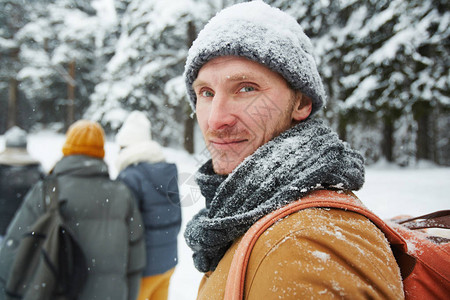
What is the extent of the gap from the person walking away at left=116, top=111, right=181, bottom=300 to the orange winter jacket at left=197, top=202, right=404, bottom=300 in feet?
7.81

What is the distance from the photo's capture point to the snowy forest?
2.62 meters

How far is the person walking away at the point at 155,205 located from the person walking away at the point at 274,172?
1.71m

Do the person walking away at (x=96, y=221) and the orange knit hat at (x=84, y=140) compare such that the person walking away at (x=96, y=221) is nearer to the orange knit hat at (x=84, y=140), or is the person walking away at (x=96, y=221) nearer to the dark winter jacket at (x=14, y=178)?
the orange knit hat at (x=84, y=140)

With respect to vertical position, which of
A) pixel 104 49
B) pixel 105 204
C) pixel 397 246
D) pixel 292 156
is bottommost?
pixel 105 204

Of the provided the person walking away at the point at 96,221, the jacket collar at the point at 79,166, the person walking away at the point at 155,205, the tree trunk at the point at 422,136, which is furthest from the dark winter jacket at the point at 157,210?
the tree trunk at the point at 422,136

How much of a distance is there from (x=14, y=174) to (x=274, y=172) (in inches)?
203

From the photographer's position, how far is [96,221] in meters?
2.37

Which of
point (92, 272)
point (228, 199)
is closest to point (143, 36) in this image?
point (92, 272)

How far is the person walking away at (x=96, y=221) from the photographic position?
2.27m

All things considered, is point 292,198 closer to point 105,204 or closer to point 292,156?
point 292,156

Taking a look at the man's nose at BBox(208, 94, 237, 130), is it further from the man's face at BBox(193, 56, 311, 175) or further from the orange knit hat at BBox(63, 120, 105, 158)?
the orange knit hat at BBox(63, 120, 105, 158)

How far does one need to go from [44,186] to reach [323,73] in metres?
7.66

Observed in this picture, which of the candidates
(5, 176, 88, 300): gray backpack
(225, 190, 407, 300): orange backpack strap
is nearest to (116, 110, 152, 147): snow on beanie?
(5, 176, 88, 300): gray backpack

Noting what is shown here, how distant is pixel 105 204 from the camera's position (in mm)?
2455
